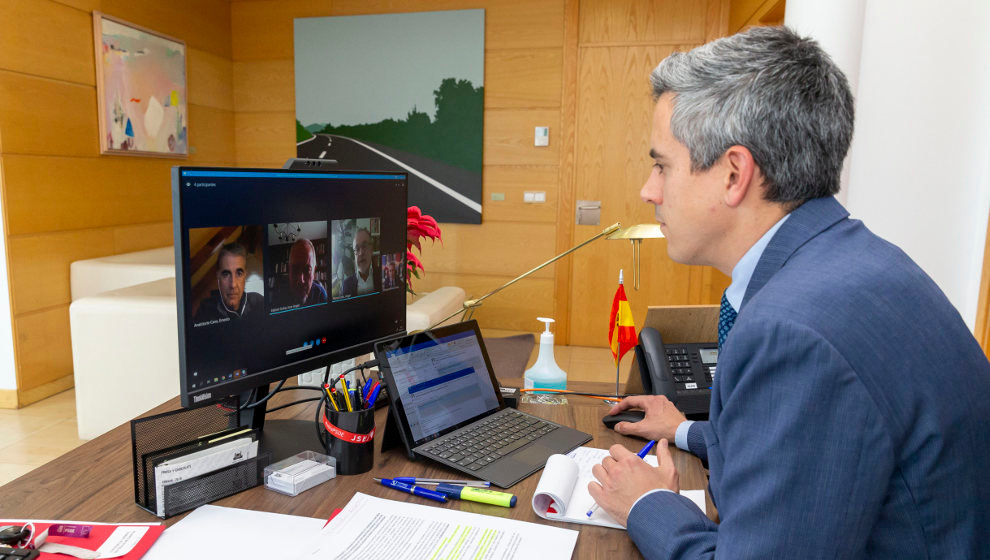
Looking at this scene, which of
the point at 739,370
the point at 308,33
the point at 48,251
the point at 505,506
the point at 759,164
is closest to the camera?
the point at 739,370

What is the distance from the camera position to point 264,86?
550cm

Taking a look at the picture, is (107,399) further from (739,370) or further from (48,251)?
(739,370)

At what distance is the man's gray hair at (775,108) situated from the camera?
2.65ft

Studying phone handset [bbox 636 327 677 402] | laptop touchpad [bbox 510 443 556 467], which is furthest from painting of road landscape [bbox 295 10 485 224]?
laptop touchpad [bbox 510 443 556 467]

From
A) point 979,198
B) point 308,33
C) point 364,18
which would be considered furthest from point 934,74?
point 308,33

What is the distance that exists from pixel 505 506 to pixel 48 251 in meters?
3.82

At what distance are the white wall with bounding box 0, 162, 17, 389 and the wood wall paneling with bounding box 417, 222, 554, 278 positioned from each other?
2.71m

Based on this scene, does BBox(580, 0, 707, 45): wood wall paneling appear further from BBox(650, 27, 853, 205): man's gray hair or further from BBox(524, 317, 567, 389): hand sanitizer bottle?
BBox(650, 27, 853, 205): man's gray hair

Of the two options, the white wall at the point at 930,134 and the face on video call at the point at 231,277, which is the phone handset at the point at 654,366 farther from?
the white wall at the point at 930,134

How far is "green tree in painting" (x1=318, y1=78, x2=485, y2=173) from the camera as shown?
5035mm

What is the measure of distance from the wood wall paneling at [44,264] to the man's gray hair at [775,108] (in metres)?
3.92

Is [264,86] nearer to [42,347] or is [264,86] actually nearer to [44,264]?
[44,264]

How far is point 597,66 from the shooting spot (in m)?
4.86

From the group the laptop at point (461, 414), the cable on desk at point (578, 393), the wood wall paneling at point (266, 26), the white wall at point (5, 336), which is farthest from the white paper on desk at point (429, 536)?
the wood wall paneling at point (266, 26)
